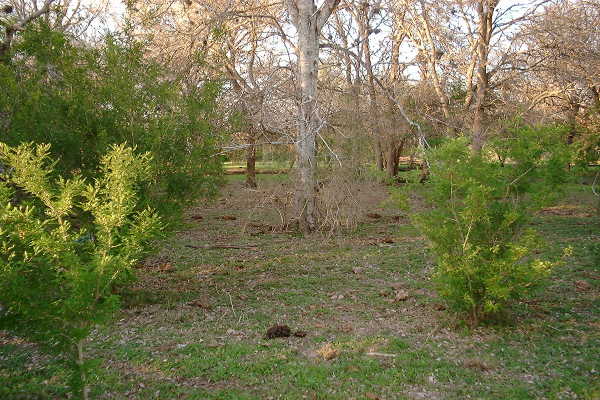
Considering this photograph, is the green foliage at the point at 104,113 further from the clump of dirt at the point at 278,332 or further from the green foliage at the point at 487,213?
the green foliage at the point at 487,213

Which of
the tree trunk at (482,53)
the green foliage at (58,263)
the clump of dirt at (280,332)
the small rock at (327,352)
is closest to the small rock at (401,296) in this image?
the clump of dirt at (280,332)

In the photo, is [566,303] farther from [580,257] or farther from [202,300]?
[202,300]

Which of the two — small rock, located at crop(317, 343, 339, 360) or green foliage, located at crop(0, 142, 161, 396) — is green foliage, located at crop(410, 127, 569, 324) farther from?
green foliage, located at crop(0, 142, 161, 396)

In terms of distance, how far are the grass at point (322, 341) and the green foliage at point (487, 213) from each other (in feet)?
1.84

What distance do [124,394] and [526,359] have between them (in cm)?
374

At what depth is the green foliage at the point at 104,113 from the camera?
6.08 meters

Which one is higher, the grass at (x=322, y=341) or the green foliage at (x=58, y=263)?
the green foliage at (x=58, y=263)

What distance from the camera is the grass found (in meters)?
4.52

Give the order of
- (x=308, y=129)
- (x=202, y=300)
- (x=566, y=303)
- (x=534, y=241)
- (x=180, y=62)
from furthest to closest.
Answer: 1. (x=308, y=129)
2. (x=180, y=62)
3. (x=202, y=300)
4. (x=566, y=303)
5. (x=534, y=241)

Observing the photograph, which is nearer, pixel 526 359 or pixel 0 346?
pixel 526 359

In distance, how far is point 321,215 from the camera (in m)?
12.2

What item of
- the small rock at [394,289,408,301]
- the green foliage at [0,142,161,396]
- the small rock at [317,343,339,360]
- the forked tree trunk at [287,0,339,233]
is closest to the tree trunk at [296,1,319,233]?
the forked tree trunk at [287,0,339,233]

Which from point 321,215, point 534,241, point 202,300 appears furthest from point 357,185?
point 534,241

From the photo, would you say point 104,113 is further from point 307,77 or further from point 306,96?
point 307,77
